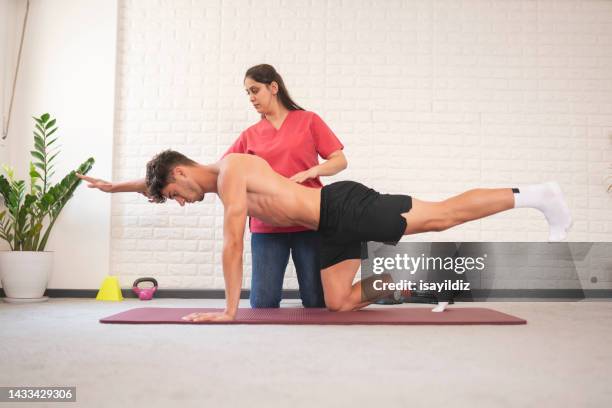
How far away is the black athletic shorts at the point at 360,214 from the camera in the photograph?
105 inches

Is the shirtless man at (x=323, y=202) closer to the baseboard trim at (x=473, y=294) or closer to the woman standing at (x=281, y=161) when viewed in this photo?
the woman standing at (x=281, y=161)

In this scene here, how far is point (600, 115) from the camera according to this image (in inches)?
180

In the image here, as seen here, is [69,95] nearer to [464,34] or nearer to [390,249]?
[390,249]

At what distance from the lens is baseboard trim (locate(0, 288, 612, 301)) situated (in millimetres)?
4285

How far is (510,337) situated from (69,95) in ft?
12.2

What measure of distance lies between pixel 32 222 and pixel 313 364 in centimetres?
304

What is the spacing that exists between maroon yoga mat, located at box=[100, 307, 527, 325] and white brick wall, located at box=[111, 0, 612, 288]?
59.8 inches

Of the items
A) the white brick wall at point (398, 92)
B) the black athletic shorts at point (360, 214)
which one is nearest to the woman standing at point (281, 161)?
the black athletic shorts at point (360, 214)

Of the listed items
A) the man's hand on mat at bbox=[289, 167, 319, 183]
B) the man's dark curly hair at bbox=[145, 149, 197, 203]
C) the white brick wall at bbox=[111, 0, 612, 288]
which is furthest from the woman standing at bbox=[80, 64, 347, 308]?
the white brick wall at bbox=[111, 0, 612, 288]

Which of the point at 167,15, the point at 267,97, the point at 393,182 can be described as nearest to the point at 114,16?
the point at 167,15

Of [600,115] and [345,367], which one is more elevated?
[600,115]

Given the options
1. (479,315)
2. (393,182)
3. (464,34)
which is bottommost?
(479,315)

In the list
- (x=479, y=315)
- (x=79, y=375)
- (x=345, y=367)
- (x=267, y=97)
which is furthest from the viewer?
(x=267, y=97)

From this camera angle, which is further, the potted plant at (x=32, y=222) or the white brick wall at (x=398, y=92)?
the white brick wall at (x=398, y=92)
